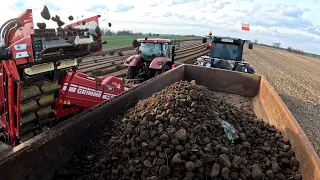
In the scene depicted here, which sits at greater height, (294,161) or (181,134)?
(181,134)

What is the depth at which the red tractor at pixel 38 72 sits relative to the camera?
3150mm

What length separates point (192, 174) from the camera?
2574mm

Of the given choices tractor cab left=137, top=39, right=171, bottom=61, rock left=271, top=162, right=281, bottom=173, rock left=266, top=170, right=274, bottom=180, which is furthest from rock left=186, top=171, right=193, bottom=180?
tractor cab left=137, top=39, right=171, bottom=61

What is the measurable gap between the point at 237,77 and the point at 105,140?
5.01 metres

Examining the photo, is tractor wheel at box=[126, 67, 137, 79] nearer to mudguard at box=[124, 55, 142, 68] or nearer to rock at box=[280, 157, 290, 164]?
mudguard at box=[124, 55, 142, 68]

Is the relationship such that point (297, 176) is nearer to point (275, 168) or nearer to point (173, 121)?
point (275, 168)

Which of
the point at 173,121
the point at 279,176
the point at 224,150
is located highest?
the point at 173,121

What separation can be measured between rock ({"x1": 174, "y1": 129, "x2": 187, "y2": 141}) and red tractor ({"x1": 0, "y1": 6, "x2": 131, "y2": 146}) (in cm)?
167

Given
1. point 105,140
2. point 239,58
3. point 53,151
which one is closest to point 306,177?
point 105,140

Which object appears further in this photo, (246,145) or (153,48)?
(153,48)

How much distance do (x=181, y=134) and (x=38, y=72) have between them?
1.91m

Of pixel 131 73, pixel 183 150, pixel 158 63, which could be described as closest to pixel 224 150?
pixel 183 150

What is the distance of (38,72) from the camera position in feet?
11.3

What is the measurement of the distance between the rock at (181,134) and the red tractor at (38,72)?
65.9 inches
